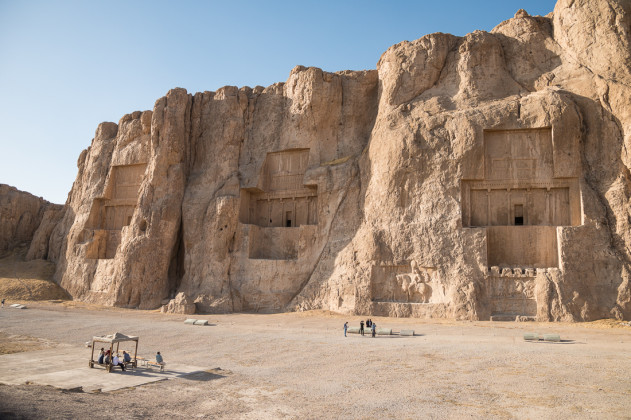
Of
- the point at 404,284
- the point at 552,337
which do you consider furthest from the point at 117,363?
the point at 404,284

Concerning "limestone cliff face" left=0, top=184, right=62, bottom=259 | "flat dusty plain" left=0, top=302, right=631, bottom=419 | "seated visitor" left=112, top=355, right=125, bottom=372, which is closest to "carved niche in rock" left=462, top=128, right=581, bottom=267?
"flat dusty plain" left=0, top=302, right=631, bottom=419

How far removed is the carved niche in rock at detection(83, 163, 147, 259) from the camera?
36031mm

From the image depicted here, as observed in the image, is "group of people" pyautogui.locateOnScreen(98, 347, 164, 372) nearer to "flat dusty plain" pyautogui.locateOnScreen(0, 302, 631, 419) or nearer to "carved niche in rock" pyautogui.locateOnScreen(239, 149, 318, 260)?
"flat dusty plain" pyautogui.locateOnScreen(0, 302, 631, 419)

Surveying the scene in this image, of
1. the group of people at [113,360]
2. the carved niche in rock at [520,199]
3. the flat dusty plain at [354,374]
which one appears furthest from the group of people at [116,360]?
the carved niche in rock at [520,199]

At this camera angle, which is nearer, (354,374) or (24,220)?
(354,374)

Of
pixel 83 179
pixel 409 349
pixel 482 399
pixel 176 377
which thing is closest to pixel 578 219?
pixel 409 349

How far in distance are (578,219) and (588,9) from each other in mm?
A: 12146

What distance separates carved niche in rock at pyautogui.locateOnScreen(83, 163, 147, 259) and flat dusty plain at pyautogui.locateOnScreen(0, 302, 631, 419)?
44.9ft

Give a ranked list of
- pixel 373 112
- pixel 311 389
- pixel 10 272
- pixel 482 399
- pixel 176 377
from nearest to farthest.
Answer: pixel 482 399
pixel 311 389
pixel 176 377
pixel 373 112
pixel 10 272

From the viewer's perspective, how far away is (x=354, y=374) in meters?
13.4

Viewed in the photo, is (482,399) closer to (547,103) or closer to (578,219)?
(578,219)

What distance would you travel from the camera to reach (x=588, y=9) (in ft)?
87.4

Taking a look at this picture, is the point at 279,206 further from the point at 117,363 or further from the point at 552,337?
the point at 117,363

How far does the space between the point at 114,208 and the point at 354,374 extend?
30072 millimetres
